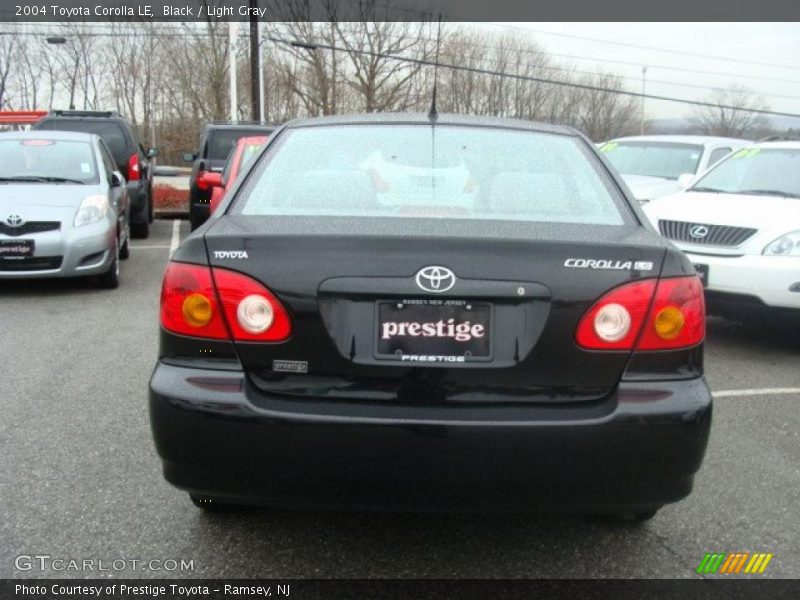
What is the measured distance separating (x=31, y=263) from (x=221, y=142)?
5.56 meters

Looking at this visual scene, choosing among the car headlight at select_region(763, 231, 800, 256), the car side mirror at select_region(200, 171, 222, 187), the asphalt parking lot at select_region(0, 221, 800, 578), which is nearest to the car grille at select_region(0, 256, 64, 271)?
the car side mirror at select_region(200, 171, 222, 187)

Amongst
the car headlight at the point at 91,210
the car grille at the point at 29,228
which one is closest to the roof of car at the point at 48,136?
the car headlight at the point at 91,210

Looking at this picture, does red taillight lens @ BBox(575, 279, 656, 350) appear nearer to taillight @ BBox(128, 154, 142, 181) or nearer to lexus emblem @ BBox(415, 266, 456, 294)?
lexus emblem @ BBox(415, 266, 456, 294)

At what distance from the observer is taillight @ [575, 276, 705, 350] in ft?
8.38

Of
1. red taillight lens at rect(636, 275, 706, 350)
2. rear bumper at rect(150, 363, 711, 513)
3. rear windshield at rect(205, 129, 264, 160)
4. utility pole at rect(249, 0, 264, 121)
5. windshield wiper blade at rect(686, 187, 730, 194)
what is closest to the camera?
rear bumper at rect(150, 363, 711, 513)

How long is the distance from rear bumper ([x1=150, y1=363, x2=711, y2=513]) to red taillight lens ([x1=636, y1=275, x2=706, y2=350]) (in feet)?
0.46

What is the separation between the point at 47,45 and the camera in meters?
41.2

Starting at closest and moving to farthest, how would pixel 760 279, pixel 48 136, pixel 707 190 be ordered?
pixel 760 279
pixel 707 190
pixel 48 136

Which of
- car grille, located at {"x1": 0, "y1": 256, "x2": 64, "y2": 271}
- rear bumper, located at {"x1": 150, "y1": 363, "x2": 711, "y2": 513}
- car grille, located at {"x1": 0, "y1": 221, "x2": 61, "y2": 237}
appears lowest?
car grille, located at {"x1": 0, "y1": 256, "x2": 64, "y2": 271}

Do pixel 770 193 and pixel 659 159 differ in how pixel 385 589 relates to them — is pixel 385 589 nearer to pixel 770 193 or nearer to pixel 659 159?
pixel 770 193

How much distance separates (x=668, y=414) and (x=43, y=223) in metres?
6.84

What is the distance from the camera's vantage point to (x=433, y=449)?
247cm

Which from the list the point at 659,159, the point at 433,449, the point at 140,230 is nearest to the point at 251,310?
the point at 433,449

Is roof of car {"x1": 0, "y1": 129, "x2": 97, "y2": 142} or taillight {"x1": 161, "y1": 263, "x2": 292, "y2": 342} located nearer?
taillight {"x1": 161, "y1": 263, "x2": 292, "y2": 342}
